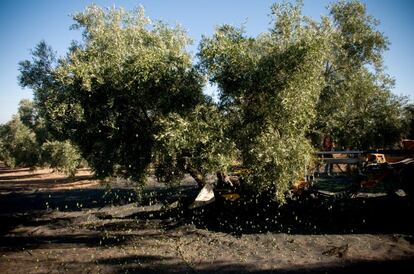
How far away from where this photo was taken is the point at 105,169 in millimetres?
17500

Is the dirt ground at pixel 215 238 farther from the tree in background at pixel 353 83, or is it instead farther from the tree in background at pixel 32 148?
the tree in background at pixel 32 148

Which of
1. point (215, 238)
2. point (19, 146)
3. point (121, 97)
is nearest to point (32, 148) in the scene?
point (19, 146)

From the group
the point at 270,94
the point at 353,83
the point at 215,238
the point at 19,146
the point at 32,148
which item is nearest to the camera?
the point at 270,94

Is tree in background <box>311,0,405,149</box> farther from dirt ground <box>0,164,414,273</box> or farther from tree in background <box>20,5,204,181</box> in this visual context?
tree in background <box>20,5,204,181</box>

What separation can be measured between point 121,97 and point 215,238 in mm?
9600

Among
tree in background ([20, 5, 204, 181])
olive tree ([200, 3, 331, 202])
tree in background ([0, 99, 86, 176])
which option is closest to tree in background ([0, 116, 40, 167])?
tree in background ([0, 99, 86, 176])

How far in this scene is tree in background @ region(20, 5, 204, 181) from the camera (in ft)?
51.4

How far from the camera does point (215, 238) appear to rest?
56.1 feet

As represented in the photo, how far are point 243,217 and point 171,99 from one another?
998 cm

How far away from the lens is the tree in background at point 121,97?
15.7m

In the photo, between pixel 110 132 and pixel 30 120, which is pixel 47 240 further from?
pixel 30 120

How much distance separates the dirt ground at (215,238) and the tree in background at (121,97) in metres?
2.81

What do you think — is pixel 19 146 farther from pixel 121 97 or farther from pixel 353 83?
pixel 353 83

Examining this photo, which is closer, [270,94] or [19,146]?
[270,94]
